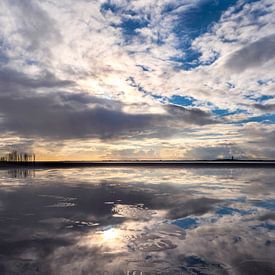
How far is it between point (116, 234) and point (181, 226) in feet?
8.07

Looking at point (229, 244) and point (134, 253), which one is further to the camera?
point (229, 244)

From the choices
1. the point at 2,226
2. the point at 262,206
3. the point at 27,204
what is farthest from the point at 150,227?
the point at 27,204

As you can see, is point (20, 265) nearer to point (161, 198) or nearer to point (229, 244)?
point (229, 244)

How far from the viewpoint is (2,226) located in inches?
378

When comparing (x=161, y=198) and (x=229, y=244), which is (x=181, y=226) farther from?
(x=161, y=198)

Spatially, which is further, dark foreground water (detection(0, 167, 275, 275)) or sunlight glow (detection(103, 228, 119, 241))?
sunlight glow (detection(103, 228, 119, 241))

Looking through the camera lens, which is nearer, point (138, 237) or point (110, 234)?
point (138, 237)

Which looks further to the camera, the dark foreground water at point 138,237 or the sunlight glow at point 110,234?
the sunlight glow at point 110,234

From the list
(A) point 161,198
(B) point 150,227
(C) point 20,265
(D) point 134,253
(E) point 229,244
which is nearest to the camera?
(C) point 20,265

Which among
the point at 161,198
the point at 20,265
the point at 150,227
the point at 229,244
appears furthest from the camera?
the point at 161,198

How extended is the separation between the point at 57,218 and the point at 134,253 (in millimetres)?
5176

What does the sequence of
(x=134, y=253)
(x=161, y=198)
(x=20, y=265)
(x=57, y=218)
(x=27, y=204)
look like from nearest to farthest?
(x=20, y=265) < (x=134, y=253) < (x=57, y=218) < (x=27, y=204) < (x=161, y=198)

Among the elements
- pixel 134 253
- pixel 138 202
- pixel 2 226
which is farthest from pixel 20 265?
pixel 138 202

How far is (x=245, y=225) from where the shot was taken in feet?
31.4
